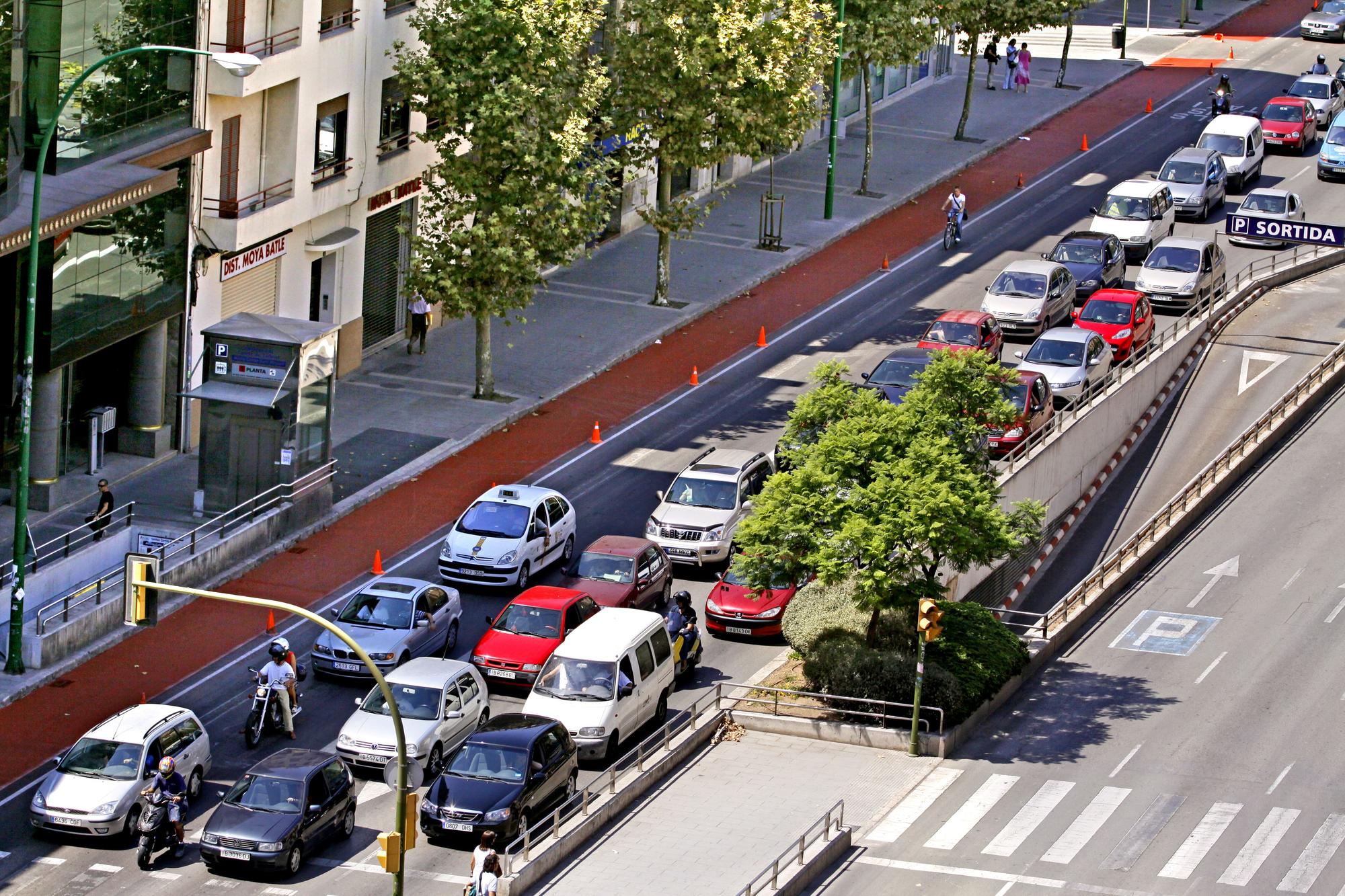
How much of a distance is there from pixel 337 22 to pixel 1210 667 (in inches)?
963

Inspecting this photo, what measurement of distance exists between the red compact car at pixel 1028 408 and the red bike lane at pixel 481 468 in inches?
350

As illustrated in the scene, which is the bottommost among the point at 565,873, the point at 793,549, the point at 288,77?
the point at 565,873

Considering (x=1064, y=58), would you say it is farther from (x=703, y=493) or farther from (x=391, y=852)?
(x=391, y=852)

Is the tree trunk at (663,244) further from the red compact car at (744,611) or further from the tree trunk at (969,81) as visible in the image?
the tree trunk at (969,81)

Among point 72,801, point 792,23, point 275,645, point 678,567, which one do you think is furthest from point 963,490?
point 792,23

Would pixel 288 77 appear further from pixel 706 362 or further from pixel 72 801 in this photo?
pixel 72 801

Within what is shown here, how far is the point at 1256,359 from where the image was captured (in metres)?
55.2

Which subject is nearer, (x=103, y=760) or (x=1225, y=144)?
(x=103, y=760)

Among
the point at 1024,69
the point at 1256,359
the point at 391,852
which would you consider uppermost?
the point at 1024,69

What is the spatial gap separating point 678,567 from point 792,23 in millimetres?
20116

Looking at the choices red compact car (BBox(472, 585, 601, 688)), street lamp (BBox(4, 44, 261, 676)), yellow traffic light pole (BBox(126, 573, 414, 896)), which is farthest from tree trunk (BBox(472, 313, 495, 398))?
yellow traffic light pole (BBox(126, 573, 414, 896))

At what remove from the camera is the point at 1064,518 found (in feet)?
160

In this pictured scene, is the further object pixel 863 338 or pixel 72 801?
pixel 863 338

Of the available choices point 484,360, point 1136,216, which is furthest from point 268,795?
point 1136,216
